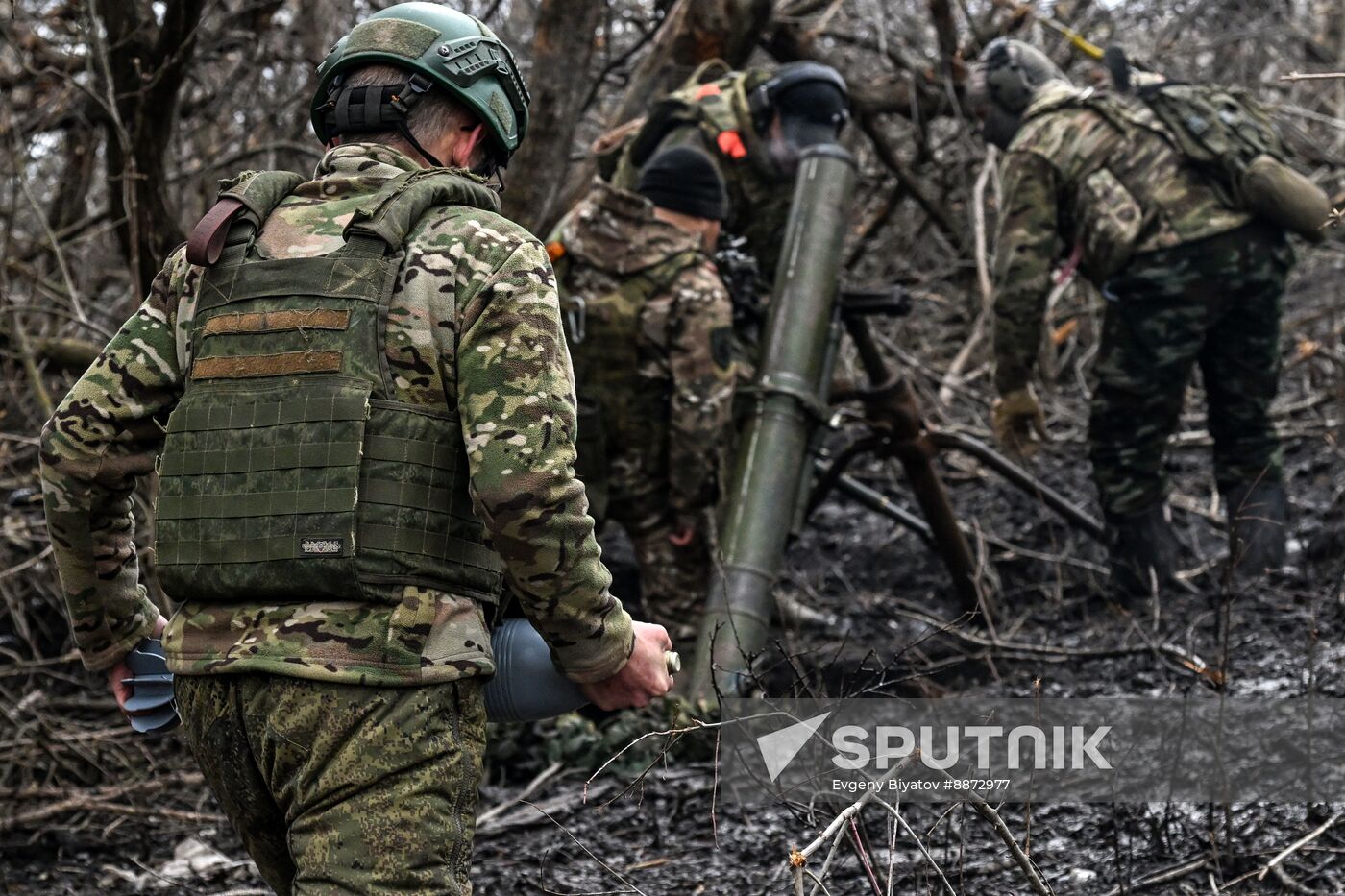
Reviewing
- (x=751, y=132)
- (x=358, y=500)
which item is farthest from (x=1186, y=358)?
(x=358, y=500)

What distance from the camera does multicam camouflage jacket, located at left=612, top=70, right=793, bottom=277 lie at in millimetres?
5797

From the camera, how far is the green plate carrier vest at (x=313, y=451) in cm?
198

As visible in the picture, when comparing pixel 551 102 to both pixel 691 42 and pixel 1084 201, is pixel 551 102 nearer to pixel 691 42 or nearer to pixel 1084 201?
pixel 691 42

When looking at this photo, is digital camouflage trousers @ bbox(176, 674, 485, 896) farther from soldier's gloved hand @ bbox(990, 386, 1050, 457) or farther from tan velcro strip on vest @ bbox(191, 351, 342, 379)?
soldier's gloved hand @ bbox(990, 386, 1050, 457)

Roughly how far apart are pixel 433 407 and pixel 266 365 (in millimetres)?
249

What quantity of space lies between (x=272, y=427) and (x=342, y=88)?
60 cm

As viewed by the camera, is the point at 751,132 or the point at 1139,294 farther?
the point at 751,132

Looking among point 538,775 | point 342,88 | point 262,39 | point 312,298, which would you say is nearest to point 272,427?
point 312,298

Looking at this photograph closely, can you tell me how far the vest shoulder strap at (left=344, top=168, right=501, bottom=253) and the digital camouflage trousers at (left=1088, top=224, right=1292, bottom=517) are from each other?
3870 mm

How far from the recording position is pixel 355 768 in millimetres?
1912

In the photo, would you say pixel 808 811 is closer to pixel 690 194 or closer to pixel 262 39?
pixel 690 194

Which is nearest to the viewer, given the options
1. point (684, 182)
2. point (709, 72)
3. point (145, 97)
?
point (145, 97)

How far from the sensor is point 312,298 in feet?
6.69

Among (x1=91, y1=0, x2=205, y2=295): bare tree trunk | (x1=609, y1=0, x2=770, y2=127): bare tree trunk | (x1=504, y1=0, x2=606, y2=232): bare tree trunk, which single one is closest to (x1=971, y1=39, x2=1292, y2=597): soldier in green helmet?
(x1=609, y1=0, x2=770, y2=127): bare tree trunk
